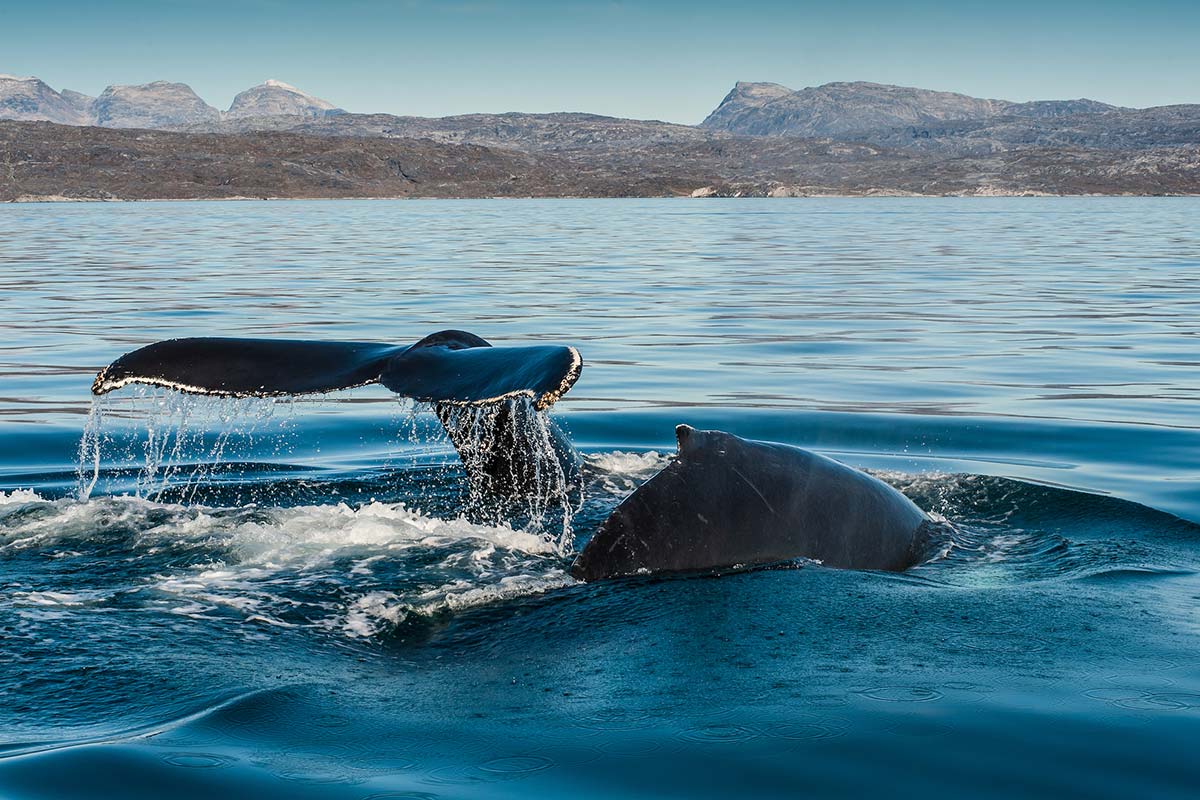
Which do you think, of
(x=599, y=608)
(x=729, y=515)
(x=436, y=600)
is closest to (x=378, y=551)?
(x=436, y=600)

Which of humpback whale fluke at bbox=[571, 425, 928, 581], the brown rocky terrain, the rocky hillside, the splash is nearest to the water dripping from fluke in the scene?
the splash

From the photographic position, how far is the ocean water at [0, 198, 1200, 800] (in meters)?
3.62

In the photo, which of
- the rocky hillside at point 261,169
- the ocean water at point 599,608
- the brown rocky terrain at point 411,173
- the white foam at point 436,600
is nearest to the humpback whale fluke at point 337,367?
the ocean water at point 599,608

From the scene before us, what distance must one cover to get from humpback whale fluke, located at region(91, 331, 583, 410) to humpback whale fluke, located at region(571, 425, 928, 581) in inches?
29.3

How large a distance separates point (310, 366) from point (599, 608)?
61.2 inches

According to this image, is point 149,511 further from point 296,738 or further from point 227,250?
point 227,250

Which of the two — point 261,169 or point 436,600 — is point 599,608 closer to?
point 436,600

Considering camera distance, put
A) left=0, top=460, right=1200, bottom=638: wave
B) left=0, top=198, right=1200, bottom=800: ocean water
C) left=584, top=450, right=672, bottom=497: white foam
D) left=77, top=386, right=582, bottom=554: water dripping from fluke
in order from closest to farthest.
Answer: left=0, top=198, right=1200, bottom=800: ocean water, left=0, top=460, right=1200, bottom=638: wave, left=77, top=386, right=582, bottom=554: water dripping from fluke, left=584, top=450, right=672, bottom=497: white foam

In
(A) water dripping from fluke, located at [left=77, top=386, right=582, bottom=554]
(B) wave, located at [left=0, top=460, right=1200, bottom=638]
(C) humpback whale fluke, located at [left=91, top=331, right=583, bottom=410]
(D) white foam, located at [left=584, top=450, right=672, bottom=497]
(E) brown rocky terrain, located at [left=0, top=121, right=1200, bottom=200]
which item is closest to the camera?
(C) humpback whale fluke, located at [left=91, top=331, right=583, bottom=410]

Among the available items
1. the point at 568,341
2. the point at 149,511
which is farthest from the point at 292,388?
the point at 568,341

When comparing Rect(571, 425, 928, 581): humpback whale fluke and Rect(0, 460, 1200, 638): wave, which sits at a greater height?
Rect(571, 425, 928, 581): humpback whale fluke

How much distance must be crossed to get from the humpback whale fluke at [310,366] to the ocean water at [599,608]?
0.19m

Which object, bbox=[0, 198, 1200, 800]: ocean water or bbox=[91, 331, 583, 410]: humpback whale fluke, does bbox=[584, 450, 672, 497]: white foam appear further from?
bbox=[91, 331, 583, 410]: humpback whale fluke

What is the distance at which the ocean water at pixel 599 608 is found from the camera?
3.62m
